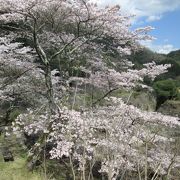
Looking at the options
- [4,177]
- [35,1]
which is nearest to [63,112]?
[4,177]

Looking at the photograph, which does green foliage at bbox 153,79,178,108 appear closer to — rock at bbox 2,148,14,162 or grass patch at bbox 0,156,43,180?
rock at bbox 2,148,14,162

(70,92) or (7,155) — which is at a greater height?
(70,92)

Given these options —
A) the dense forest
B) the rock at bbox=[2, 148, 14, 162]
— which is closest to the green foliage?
the dense forest

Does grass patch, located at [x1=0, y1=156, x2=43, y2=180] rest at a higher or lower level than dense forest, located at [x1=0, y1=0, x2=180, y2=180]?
lower

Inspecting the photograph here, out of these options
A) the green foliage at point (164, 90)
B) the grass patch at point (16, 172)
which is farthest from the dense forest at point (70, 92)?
the green foliage at point (164, 90)

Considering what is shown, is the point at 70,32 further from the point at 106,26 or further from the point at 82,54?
the point at 106,26

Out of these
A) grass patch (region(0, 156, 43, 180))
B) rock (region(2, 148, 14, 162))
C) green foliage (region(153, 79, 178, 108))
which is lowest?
grass patch (region(0, 156, 43, 180))

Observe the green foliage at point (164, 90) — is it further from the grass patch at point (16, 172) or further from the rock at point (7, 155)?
the grass patch at point (16, 172)

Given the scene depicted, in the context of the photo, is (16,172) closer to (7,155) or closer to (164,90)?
(7,155)

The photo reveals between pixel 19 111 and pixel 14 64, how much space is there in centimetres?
400

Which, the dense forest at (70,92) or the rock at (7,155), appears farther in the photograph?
the rock at (7,155)

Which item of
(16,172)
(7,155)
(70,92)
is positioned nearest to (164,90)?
(70,92)

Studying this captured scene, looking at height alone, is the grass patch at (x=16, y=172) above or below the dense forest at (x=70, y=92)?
below

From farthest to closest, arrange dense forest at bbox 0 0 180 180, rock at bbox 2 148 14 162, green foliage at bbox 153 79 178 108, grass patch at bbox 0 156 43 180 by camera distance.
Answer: green foliage at bbox 153 79 178 108 → rock at bbox 2 148 14 162 → grass patch at bbox 0 156 43 180 → dense forest at bbox 0 0 180 180
